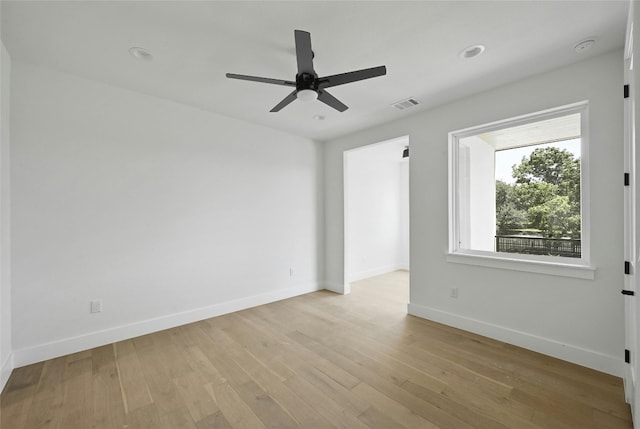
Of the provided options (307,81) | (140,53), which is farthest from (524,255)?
(140,53)

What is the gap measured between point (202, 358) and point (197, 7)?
2.80 metres

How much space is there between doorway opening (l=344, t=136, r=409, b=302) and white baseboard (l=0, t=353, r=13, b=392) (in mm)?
4383

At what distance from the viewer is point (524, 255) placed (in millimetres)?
2826

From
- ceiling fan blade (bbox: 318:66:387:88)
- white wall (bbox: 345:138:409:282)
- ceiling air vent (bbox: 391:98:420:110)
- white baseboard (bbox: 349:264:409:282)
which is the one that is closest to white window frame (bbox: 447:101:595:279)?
ceiling air vent (bbox: 391:98:420:110)

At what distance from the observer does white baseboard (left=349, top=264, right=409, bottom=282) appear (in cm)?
563

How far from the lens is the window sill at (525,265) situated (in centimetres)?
240

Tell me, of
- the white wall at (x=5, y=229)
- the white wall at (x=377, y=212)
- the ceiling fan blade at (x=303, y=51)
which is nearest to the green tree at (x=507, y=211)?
the white wall at (x=377, y=212)

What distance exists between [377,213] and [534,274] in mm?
3700

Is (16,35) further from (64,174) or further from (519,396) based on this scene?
(519,396)

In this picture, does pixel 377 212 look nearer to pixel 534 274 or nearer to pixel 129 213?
pixel 534 274

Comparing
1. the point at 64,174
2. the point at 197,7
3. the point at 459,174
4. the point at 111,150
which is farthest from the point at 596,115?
the point at 64,174

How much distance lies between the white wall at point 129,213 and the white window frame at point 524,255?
7.92ft

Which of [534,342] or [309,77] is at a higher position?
[309,77]

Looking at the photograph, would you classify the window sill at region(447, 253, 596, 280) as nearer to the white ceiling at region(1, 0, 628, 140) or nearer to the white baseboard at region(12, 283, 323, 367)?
the white ceiling at region(1, 0, 628, 140)
